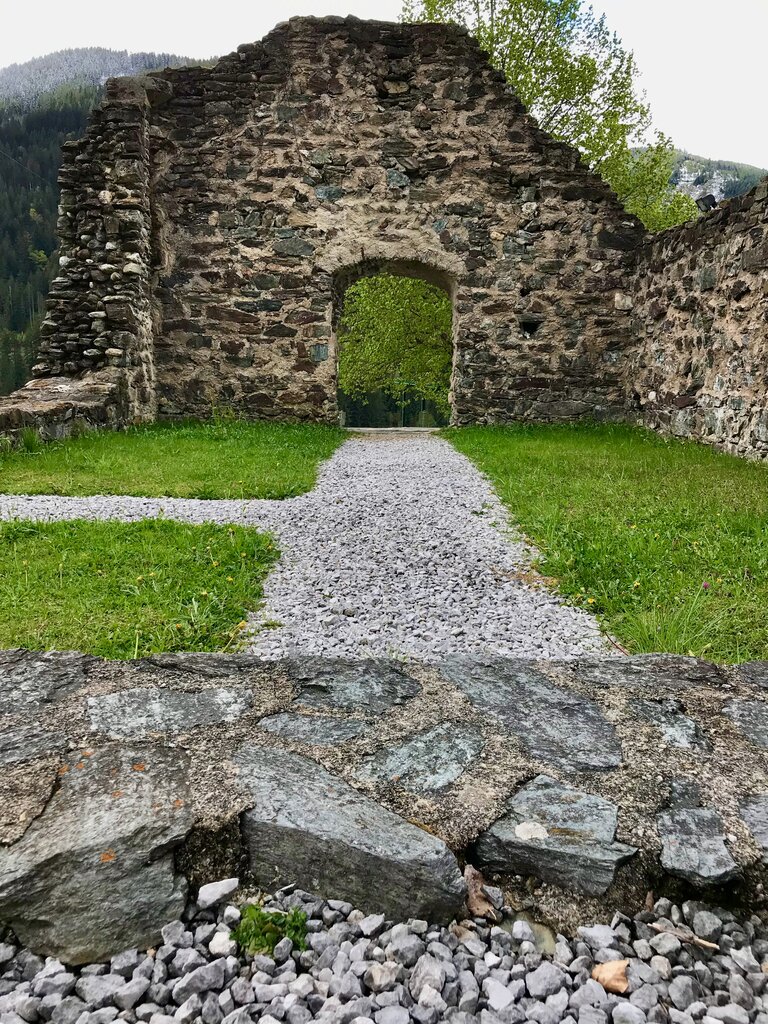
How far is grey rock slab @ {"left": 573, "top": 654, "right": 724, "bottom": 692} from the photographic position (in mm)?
2039

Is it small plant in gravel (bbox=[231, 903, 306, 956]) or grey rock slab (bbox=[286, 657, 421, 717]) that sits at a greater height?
grey rock slab (bbox=[286, 657, 421, 717])

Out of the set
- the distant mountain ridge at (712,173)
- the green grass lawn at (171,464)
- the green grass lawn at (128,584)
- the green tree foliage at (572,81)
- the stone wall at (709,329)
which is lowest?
the green grass lawn at (171,464)

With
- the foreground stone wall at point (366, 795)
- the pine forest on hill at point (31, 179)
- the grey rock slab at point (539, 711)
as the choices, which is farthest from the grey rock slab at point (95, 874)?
the pine forest on hill at point (31, 179)

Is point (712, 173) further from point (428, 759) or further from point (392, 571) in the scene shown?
point (428, 759)

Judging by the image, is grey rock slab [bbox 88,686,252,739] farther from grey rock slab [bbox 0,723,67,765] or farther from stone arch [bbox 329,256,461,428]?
stone arch [bbox 329,256,461,428]

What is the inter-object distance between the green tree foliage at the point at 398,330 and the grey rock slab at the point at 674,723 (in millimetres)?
15714

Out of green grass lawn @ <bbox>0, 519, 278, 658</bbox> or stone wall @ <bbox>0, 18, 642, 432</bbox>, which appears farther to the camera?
stone wall @ <bbox>0, 18, 642, 432</bbox>

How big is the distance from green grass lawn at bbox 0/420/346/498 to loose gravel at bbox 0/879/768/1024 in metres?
4.40

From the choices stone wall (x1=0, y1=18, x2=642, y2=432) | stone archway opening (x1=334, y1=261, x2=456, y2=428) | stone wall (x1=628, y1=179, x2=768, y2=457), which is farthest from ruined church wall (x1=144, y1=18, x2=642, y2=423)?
stone archway opening (x1=334, y1=261, x2=456, y2=428)

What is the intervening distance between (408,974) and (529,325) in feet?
34.6

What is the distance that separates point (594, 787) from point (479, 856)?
0.31 meters

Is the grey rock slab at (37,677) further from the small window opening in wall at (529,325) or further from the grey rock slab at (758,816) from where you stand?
the small window opening in wall at (529,325)

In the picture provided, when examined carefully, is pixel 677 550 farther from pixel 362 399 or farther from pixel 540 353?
pixel 362 399

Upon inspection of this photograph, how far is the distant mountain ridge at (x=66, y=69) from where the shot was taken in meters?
70.2
